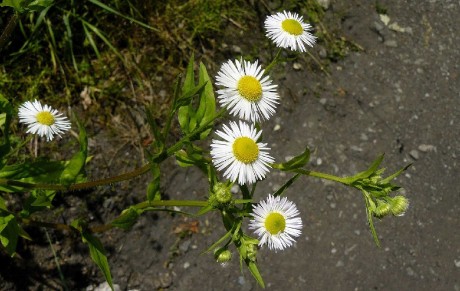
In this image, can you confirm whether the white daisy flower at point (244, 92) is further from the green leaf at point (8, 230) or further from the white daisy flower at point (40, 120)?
the green leaf at point (8, 230)

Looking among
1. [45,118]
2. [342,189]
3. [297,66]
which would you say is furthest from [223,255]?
[297,66]

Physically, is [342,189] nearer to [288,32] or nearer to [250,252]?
[288,32]

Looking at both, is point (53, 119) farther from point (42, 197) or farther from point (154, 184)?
point (154, 184)

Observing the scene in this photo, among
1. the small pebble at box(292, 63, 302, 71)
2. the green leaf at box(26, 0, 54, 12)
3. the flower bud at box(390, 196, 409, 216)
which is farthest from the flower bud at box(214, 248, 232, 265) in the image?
the small pebble at box(292, 63, 302, 71)

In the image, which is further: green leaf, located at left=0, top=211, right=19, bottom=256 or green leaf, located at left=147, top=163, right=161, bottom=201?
green leaf, located at left=0, top=211, right=19, bottom=256

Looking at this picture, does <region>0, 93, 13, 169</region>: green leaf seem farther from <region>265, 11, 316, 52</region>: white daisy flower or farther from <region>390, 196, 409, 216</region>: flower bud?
<region>390, 196, 409, 216</region>: flower bud

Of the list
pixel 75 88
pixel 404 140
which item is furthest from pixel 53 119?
pixel 404 140
